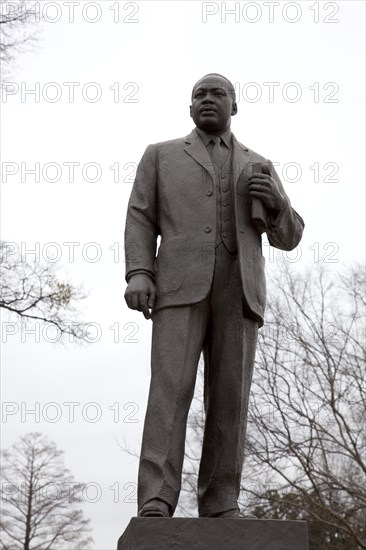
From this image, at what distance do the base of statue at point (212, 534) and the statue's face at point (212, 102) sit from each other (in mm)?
2542

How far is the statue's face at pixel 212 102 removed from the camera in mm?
5922

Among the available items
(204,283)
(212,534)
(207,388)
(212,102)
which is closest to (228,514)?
(212,534)

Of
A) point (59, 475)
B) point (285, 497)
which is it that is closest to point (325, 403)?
point (285, 497)

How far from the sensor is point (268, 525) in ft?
16.1

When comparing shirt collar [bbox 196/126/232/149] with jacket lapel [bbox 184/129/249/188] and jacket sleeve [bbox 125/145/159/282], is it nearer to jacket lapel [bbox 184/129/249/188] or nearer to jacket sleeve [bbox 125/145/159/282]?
jacket lapel [bbox 184/129/249/188]

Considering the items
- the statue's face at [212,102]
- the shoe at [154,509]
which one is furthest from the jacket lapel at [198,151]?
the shoe at [154,509]

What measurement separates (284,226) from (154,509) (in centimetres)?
197

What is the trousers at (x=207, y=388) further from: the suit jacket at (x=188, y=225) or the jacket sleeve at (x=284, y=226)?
the jacket sleeve at (x=284, y=226)

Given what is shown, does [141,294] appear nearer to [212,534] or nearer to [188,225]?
[188,225]

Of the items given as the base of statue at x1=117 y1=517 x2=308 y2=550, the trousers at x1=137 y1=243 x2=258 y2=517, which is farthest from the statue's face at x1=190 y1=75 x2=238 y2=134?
the base of statue at x1=117 y1=517 x2=308 y2=550

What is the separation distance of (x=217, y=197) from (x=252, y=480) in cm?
1282

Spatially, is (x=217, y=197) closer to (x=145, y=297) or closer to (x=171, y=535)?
(x=145, y=297)

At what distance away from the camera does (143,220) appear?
230 inches

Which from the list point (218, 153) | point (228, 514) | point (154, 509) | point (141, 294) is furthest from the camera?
point (218, 153)
